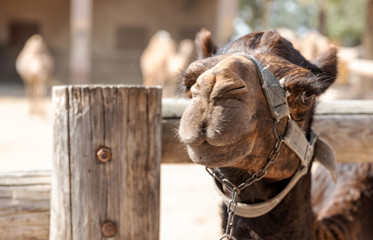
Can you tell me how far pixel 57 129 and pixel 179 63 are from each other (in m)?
13.4

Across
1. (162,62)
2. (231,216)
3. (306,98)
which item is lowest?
(162,62)

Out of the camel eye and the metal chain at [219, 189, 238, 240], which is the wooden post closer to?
the metal chain at [219, 189, 238, 240]

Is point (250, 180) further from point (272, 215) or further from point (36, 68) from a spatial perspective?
point (36, 68)

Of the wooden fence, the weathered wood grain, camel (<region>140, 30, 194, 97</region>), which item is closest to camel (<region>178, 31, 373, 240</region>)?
the wooden fence

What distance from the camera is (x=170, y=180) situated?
764cm

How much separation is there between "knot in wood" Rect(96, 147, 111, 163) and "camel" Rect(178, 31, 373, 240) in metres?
0.45

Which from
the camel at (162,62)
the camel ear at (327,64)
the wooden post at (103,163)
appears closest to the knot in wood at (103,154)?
the wooden post at (103,163)

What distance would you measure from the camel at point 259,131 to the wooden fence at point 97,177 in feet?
0.99

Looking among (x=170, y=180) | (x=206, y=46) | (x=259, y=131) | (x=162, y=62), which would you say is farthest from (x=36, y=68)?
(x=259, y=131)

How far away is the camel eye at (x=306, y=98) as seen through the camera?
200 centimetres

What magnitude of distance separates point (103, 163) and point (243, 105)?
30.3 inches

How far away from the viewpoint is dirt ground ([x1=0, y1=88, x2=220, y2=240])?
5445 millimetres

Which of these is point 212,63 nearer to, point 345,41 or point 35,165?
point 35,165

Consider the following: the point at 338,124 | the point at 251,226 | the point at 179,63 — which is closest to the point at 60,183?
the point at 251,226
